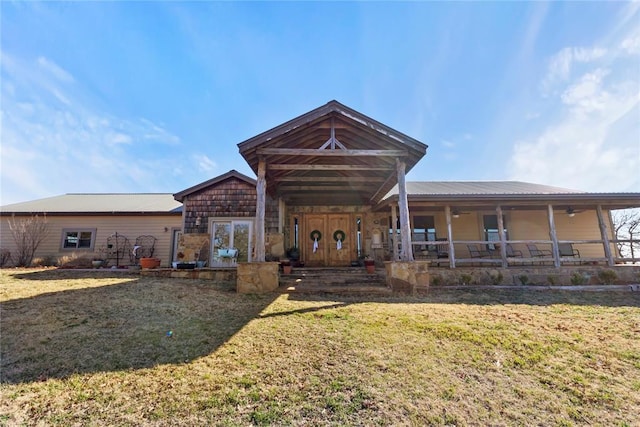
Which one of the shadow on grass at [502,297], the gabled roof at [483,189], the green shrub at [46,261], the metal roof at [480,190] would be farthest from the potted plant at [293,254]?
the green shrub at [46,261]

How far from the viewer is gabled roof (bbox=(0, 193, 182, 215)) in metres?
12.3

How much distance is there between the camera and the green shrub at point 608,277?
7.64 metres

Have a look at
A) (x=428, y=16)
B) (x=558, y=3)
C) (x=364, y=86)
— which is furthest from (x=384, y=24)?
(x=558, y=3)

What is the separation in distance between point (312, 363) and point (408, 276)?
387cm

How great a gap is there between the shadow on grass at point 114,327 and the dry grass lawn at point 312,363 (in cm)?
3

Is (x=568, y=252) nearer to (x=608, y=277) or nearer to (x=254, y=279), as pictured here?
(x=608, y=277)

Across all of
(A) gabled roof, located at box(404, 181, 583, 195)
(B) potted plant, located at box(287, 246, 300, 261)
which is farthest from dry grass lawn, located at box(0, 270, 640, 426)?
(A) gabled roof, located at box(404, 181, 583, 195)

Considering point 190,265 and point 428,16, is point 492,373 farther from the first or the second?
point 428,16

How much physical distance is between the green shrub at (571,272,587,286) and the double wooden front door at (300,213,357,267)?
6523mm

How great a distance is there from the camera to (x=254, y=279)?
618 cm

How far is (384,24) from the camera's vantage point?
8.98m

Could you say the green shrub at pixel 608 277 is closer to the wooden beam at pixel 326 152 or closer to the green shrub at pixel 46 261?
the wooden beam at pixel 326 152

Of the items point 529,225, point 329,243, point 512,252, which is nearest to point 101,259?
point 329,243

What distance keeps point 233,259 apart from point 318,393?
8.02m
